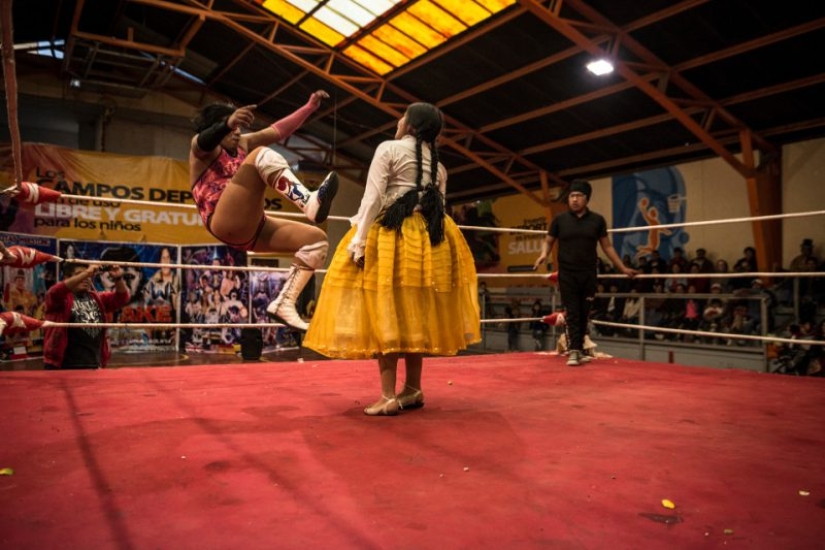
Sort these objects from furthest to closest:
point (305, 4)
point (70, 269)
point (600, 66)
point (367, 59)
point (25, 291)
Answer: point (367, 59) → point (305, 4) → point (25, 291) → point (600, 66) → point (70, 269)

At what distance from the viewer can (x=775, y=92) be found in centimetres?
782

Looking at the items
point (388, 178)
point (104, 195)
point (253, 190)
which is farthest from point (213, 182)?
point (104, 195)

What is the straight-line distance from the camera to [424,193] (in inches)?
89.0

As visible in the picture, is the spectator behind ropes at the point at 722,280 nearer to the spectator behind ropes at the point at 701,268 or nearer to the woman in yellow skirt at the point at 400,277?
the spectator behind ropes at the point at 701,268

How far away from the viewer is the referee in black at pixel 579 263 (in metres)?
3.90

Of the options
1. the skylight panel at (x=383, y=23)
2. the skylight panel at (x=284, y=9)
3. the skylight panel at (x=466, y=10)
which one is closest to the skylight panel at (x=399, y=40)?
the skylight panel at (x=383, y=23)

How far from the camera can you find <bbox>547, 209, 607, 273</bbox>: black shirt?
3.91 metres

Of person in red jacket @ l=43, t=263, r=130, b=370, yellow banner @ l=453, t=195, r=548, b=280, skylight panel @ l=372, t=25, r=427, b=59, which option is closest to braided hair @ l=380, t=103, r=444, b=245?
person in red jacket @ l=43, t=263, r=130, b=370

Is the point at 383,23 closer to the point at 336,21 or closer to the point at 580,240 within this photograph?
the point at 336,21

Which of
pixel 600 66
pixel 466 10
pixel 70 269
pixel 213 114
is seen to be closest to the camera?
pixel 213 114

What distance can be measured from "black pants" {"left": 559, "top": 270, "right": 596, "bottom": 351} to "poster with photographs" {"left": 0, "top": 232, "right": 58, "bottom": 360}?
7132 mm

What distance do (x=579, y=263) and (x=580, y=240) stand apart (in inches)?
5.9

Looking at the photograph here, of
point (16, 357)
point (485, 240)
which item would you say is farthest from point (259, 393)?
point (485, 240)

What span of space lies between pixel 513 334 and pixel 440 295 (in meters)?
7.73
